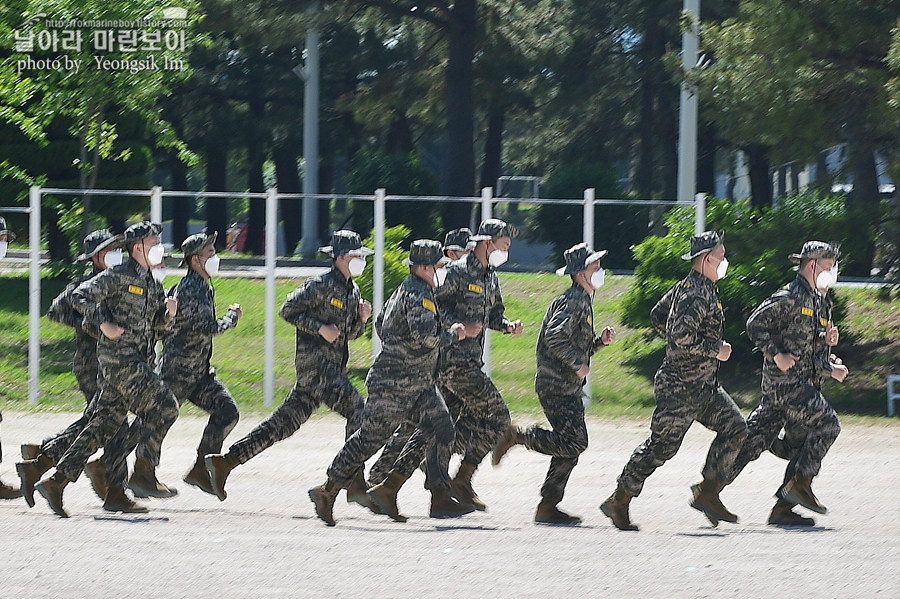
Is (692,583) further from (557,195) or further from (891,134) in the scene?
(557,195)

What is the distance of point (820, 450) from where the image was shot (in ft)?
30.2

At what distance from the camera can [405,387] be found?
9.17 meters

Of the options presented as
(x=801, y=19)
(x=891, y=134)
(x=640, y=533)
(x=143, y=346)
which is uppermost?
(x=801, y=19)

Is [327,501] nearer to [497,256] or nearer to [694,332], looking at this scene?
[497,256]

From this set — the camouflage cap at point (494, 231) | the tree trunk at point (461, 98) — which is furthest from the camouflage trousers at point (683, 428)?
the tree trunk at point (461, 98)

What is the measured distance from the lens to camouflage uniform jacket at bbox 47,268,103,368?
954cm

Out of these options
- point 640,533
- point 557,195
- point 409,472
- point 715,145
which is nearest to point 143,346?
point 409,472

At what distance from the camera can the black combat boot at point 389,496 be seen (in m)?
9.21

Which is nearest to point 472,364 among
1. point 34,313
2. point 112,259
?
point 112,259

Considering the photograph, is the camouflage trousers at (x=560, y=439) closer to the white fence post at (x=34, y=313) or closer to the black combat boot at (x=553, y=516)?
the black combat boot at (x=553, y=516)

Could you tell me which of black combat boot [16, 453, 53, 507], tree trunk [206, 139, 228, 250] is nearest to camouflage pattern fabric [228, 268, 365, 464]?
black combat boot [16, 453, 53, 507]

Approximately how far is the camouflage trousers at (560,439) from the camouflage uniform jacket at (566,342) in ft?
0.25

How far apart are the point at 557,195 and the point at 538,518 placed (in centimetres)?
2368

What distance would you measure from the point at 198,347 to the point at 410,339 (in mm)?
1809
